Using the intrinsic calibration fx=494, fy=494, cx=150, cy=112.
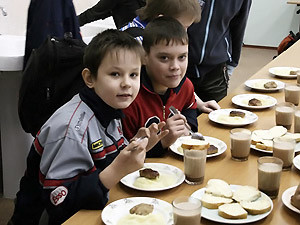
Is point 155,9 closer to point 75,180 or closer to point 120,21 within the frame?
point 75,180

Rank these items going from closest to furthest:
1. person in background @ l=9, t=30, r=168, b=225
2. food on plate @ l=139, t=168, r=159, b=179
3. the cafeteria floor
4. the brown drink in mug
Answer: person in background @ l=9, t=30, r=168, b=225, food on plate @ l=139, t=168, r=159, b=179, the brown drink in mug, the cafeteria floor

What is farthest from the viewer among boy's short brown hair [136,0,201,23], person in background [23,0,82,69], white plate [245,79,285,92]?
white plate [245,79,285,92]

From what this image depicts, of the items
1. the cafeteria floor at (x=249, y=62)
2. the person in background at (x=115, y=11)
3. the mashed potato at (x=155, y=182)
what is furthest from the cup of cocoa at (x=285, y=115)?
the cafeteria floor at (x=249, y=62)

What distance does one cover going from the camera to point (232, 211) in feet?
4.52

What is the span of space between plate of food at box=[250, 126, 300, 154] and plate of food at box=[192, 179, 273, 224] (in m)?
0.35

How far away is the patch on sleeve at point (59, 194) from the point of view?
4.83 feet

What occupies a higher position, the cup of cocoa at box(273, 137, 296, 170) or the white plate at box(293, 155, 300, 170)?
the cup of cocoa at box(273, 137, 296, 170)

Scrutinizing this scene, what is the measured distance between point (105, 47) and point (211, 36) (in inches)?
58.0

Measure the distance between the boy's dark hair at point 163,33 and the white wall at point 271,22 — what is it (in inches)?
237

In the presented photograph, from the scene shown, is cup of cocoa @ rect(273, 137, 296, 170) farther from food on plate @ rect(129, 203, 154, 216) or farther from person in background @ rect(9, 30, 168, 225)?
food on plate @ rect(129, 203, 154, 216)

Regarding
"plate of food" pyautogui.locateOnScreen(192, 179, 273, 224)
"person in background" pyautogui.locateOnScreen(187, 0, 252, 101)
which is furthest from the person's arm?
"plate of food" pyautogui.locateOnScreen(192, 179, 273, 224)

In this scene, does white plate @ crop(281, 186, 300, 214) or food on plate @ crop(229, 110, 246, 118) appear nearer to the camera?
white plate @ crop(281, 186, 300, 214)

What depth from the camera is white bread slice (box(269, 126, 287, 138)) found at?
1949 mm

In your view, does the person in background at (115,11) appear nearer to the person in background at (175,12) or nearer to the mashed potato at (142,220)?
the person in background at (175,12)
